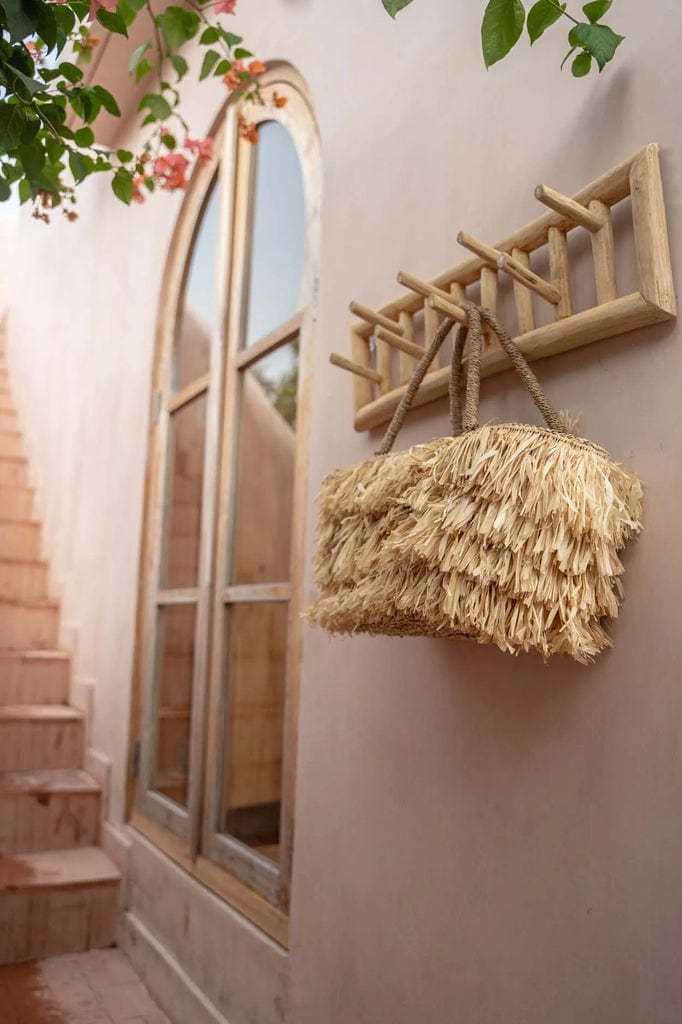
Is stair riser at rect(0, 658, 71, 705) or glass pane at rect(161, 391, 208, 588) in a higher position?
glass pane at rect(161, 391, 208, 588)

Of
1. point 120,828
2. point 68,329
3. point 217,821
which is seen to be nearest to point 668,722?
point 217,821

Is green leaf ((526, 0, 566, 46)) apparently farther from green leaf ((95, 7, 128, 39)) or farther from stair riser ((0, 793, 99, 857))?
stair riser ((0, 793, 99, 857))

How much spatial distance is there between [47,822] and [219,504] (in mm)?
1266

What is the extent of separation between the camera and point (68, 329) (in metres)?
4.04

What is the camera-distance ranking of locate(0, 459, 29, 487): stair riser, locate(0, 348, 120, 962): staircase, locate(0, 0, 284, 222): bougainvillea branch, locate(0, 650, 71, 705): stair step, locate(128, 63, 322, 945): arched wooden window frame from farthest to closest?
locate(0, 459, 29, 487): stair riser < locate(0, 650, 71, 705): stair step < locate(0, 348, 120, 962): staircase < locate(128, 63, 322, 945): arched wooden window frame < locate(0, 0, 284, 222): bougainvillea branch

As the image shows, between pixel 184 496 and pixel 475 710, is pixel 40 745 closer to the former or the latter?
pixel 184 496

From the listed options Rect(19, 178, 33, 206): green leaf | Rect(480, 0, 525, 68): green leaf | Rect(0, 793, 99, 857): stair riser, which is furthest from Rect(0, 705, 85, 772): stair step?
Rect(480, 0, 525, 68): green leaf

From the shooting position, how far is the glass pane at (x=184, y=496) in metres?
2.53

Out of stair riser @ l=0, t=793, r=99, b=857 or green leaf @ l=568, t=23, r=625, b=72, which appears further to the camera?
stair riser @ l=0, t=793, r=99, b=857

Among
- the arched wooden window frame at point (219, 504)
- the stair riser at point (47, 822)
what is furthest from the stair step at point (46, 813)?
the arched wooden window frame at point (219, 504)

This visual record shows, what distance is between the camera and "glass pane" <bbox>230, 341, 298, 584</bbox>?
7.35ft

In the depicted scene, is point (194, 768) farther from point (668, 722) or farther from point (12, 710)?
point (668, 722)

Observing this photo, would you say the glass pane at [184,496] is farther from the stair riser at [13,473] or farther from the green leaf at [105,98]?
the stair riser at [13,473]

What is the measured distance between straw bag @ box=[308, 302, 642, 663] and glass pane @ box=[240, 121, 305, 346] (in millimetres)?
1188
